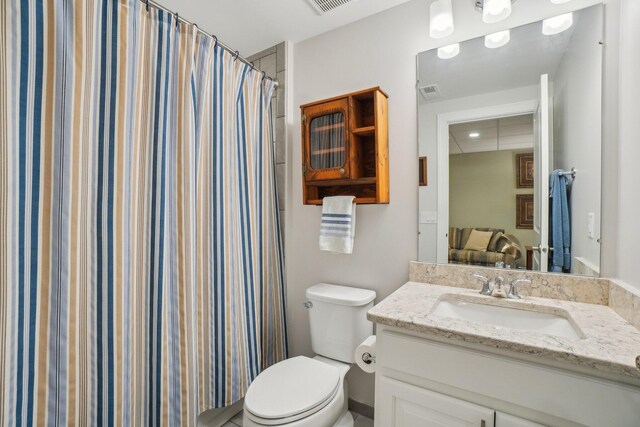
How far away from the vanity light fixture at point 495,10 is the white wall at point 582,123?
27cm

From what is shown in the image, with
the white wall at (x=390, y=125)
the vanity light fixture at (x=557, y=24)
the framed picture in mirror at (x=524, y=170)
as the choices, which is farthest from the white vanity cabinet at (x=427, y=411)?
the vanity light fixture at (x=557, y=24)

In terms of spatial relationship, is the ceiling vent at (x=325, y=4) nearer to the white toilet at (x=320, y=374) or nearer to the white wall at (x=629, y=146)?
the white wall at (x=629, y=146)

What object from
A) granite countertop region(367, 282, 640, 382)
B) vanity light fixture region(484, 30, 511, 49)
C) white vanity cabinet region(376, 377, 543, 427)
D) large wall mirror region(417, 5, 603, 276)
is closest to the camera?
granite countertop region(367, 282, 640, 382)

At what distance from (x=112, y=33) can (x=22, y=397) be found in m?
1.22

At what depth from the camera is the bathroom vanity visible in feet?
2.38

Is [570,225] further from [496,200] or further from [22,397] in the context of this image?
[22,397]

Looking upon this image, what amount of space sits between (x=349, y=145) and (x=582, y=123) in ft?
3.15

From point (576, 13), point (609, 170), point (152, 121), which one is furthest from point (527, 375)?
point (152, 121)

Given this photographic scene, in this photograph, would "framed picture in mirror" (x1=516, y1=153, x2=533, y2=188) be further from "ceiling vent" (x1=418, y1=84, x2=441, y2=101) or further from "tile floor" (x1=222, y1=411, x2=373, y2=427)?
"tile floor" (x1=222, y1=411, x2=373, y2=427)

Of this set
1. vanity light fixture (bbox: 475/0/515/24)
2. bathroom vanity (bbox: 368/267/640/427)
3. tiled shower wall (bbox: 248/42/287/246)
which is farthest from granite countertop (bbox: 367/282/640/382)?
vanity light fixture (bbox: 475/0/515/24)

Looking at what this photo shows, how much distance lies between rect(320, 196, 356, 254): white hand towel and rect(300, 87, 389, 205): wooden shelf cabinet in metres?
0.09

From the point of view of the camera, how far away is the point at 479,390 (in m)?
0.86

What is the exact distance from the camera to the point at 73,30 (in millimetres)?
947

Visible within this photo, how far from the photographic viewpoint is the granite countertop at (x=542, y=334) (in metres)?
0.71
